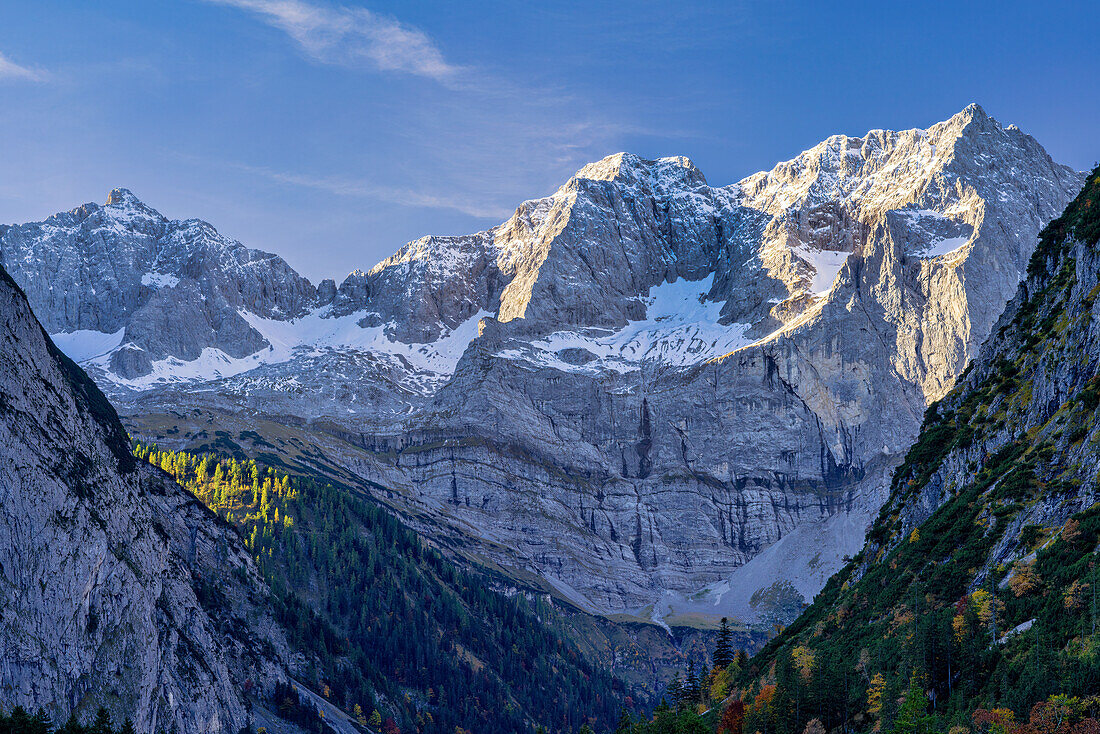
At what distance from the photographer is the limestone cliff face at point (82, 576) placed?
334ft

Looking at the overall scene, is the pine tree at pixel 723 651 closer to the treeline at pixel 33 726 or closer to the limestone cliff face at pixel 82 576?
the limestone cliff face at pixel 82 576

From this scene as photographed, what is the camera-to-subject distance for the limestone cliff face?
334 feet

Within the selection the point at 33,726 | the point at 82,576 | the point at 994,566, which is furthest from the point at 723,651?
the point at 33,726

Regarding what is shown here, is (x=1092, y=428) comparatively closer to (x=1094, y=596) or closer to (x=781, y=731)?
(x=1094, y=596)

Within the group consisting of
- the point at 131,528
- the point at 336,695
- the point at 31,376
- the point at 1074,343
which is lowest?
the point at 336,695

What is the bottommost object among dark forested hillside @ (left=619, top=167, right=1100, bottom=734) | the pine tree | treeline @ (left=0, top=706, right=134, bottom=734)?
the pine tree

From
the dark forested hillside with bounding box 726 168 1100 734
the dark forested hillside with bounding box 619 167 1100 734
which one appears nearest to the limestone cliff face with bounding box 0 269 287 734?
the dark forested hillside with bounding box 619 167 1100 734

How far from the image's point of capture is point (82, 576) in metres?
110

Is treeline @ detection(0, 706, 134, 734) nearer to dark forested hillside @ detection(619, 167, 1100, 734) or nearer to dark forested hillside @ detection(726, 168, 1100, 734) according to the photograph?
dark forested hillside @ detection(619, 167, 1100, 734)

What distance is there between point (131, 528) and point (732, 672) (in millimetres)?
71058

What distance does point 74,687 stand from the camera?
342 ft

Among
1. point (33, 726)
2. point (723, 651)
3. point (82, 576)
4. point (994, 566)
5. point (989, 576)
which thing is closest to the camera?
point (989, 576)

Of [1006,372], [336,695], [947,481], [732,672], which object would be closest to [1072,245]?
[1006,372]

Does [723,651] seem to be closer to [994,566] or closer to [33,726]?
[994,566]
